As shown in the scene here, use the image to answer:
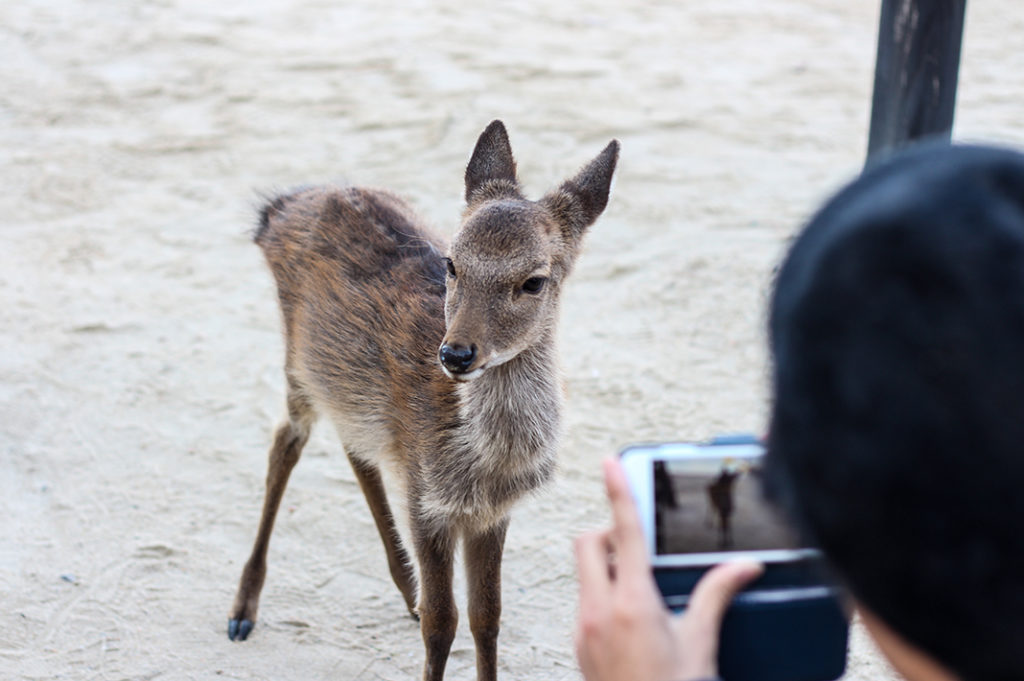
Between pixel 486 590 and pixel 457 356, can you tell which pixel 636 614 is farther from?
pixel 486 590

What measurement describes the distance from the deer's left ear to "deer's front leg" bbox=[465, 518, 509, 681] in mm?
989

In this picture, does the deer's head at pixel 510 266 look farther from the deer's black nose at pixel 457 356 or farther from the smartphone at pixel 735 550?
the smartphone at pixel 735 550

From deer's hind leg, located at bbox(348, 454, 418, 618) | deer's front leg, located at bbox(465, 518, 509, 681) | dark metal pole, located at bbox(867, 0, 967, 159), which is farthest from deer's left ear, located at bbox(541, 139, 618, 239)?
dark metal pole, located at bbox(867, 0, 967, 159)

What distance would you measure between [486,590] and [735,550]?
7.45 ft

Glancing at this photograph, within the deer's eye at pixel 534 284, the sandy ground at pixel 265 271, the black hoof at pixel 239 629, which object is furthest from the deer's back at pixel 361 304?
the black hoof at pixel 239 629

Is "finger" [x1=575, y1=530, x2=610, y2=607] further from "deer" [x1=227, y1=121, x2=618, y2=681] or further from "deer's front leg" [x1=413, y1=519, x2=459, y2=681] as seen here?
"deer's front leg" [x1=413, y1=519, x2=459, y2=681]

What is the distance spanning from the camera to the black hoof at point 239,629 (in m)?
3.92

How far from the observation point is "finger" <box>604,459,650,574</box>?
4.26 feet

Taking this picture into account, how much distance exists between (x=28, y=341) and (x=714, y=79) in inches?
245

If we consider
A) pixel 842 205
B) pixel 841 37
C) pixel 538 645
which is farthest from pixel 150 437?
pixel 841 37

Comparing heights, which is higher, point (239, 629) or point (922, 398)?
point (922, 398)

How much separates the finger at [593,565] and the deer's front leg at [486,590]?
214cm

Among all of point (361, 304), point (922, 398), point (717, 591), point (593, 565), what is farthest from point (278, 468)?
point (922, 398)

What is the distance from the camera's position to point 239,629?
3.93m
